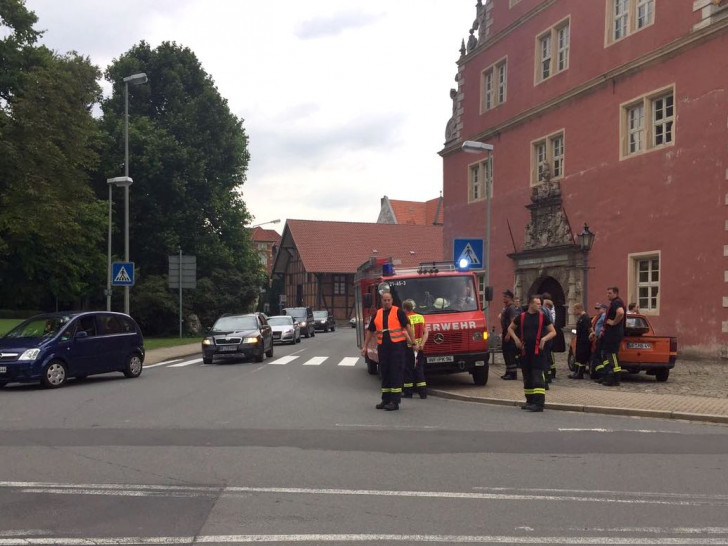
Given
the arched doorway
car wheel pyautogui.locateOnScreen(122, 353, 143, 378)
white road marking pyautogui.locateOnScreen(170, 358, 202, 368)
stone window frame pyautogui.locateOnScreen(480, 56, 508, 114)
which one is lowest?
white road marking pyautogui.locateOnScreen(170, 358, 202, 368)

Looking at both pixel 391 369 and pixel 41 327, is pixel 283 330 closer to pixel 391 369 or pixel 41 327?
pixel 41 327

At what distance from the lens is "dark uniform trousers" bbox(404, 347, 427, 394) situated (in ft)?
44.1

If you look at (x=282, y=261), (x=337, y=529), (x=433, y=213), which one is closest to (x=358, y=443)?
(x=337, y=529)

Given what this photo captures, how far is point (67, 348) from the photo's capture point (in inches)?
614

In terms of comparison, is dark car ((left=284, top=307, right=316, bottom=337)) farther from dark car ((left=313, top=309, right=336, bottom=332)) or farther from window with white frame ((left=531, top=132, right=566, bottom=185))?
window with white frame ((left=531, top=132, right=566, bottom=185))

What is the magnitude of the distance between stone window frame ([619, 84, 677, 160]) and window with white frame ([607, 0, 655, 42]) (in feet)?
7.37

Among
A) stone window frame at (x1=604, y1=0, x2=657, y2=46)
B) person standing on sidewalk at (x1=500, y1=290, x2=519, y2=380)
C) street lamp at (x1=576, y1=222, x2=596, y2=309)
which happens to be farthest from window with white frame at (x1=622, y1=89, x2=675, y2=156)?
person standing on sidewalk at (x1=500, y1=290, x2=519, y2=380)

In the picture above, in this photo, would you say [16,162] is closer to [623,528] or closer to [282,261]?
[623,528]

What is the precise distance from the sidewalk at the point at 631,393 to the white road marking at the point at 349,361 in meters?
5.15

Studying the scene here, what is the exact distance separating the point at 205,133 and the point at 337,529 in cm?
4100

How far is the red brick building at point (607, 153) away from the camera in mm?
20438

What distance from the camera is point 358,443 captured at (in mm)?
8664

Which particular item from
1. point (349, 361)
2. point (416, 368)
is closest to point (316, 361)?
point (349, 361)

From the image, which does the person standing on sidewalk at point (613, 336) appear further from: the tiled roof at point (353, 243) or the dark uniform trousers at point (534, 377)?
the tiled roof at point (353, 243)
